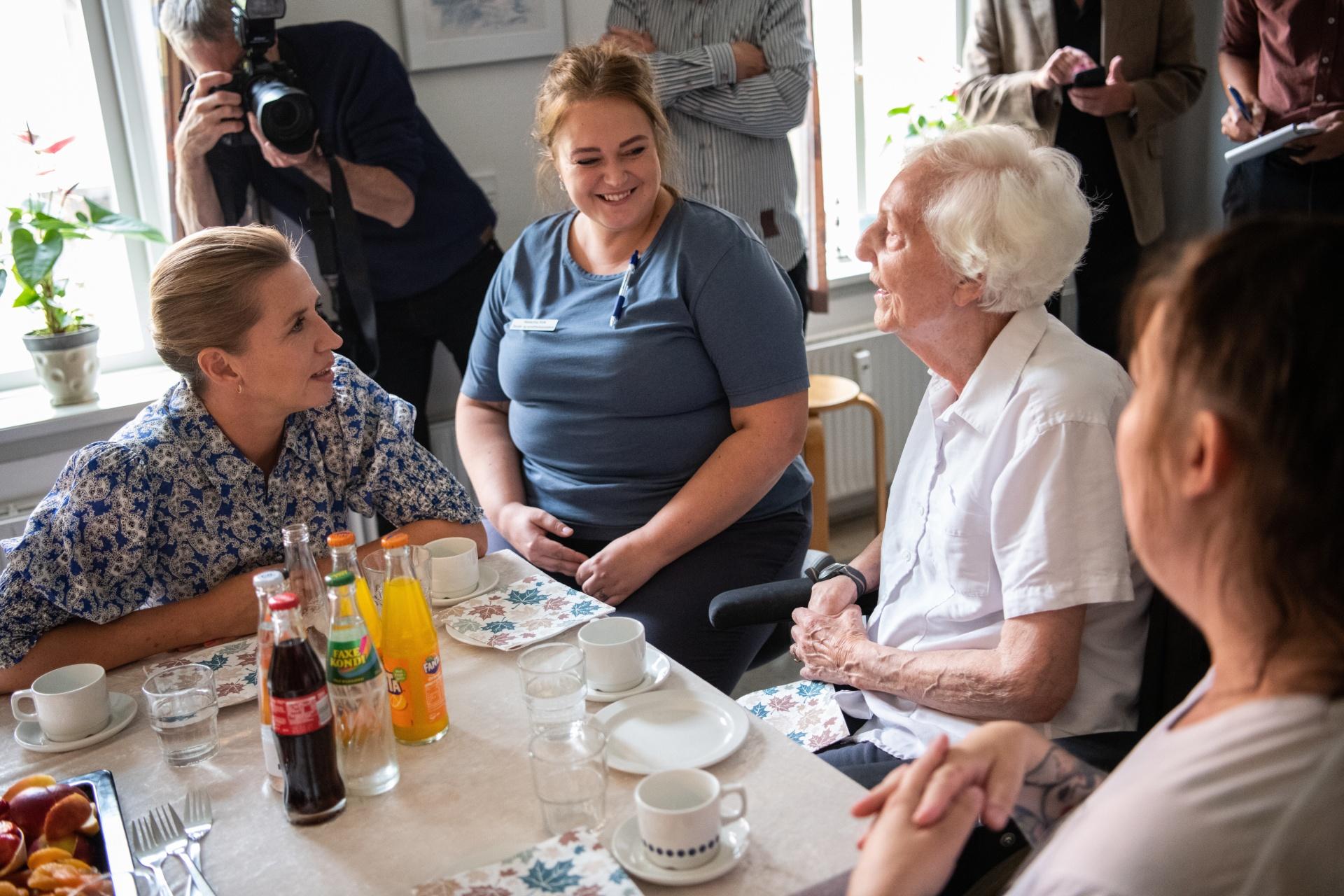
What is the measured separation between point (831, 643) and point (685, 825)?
58 cm

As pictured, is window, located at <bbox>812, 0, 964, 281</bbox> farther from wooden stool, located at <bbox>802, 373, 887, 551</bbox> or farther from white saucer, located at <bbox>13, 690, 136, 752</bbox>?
white saucer, located at <bbox>13, 690, 136, 752</bbox>

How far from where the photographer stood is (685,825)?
918 millimetres

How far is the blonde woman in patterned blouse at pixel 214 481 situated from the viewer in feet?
4.56

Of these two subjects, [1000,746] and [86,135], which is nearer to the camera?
[1000,746]

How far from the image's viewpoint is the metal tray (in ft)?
3.12

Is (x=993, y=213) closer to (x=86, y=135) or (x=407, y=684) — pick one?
(x=407, y=684)

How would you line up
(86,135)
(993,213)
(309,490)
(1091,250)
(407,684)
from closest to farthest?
(407,684)
(993,213)
(309,490)
(86,135)
(1091,250)

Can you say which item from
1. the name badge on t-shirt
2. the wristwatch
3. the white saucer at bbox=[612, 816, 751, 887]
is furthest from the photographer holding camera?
the white saucer at bbox=[612, 816, 751, 887]

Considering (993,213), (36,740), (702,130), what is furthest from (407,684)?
(702,130)

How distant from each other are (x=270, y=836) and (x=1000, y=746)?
25.2 inches

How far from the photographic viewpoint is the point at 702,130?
2865 mm

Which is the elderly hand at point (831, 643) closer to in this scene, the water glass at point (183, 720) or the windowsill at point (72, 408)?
the water glass at point (183, 720)

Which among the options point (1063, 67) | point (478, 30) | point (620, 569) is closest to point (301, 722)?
point (620, 569)

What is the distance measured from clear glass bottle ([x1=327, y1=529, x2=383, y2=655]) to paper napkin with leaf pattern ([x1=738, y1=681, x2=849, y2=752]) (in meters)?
0.52
